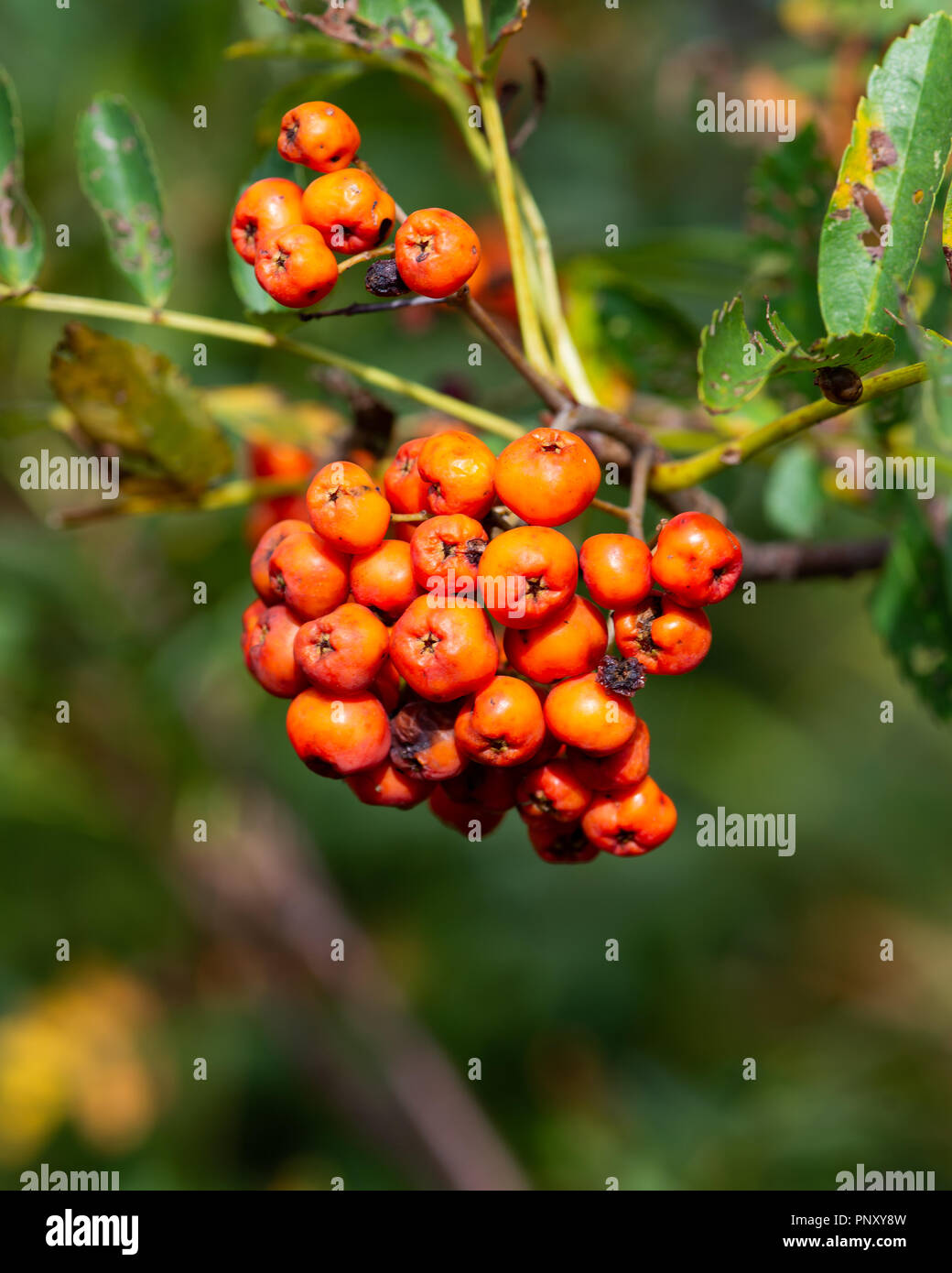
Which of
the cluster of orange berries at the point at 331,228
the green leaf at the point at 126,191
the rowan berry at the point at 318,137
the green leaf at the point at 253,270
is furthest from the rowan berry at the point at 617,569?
the green leaf at the point at 126,191

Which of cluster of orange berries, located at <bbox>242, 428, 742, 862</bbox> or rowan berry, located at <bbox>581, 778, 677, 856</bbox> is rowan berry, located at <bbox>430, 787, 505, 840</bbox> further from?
rowan berry, located at <bbox>581, 778, 677, 856</bbox>

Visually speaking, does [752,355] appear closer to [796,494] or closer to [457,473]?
[457,473]

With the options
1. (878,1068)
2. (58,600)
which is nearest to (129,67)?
(58,600)

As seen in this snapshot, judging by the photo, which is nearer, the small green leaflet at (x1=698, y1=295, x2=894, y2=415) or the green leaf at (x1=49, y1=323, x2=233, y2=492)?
the small green leaflet at (x1=698, y1=295, x2=894, y2=415)

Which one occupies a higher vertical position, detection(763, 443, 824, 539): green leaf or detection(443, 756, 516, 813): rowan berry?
detection(763, 443, 824, 539): green leaf

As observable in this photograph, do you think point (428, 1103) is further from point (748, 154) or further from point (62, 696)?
point (748, 154)

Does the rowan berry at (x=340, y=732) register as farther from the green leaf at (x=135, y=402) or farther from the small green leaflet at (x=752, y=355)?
the green leaf at (x=135, y=402)

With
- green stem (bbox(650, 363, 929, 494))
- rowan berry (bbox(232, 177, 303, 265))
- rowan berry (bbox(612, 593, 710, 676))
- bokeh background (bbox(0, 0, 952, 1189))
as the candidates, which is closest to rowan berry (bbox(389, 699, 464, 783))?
rowan berry (bbox(612, 593, 710, 676))
